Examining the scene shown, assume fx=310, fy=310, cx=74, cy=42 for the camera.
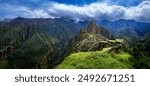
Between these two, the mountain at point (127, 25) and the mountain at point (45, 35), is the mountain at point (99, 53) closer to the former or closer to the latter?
A: the mountain at point (127, 25)

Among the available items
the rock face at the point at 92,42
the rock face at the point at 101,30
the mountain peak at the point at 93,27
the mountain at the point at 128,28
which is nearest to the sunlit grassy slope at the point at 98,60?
the rock face at the point at 92,42

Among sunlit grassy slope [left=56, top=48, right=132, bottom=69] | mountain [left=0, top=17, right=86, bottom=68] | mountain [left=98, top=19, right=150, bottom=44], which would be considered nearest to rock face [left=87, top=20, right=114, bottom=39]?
mountain [left=98, top=19, right=150, bottom=44]

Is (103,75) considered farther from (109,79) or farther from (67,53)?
(67,53)

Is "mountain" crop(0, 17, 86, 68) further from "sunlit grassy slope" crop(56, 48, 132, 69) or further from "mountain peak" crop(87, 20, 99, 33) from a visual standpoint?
"sunlit grassy slope" crop(56, 48, 132, 69)

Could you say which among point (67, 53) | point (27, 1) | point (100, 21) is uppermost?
point (27, 1)

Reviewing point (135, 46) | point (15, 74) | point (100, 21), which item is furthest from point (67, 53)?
point (15, 74)

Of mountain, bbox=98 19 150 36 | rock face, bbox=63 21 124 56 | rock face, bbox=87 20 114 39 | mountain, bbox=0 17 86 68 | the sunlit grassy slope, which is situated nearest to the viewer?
the sunlit grassy slope

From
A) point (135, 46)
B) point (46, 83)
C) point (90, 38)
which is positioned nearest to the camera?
point (46, 83)
